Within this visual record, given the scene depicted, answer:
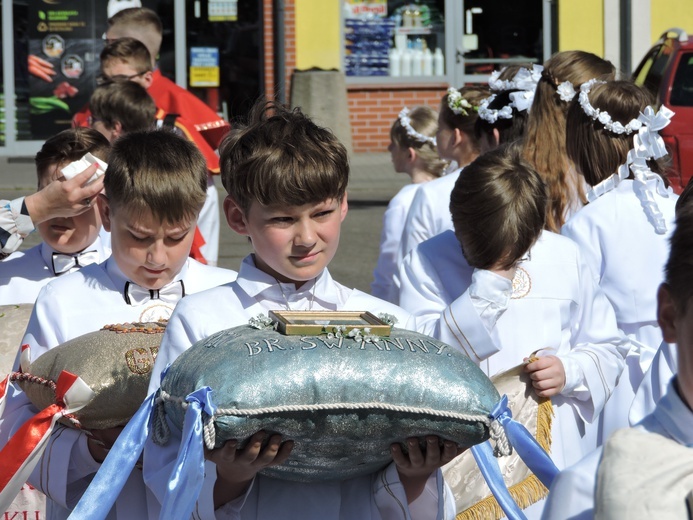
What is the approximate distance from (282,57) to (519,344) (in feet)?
46.6

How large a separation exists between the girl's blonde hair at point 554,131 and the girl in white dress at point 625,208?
0.47 ft

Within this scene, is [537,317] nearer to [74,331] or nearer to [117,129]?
[74,331]

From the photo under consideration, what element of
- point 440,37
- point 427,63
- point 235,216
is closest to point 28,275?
point 235,216

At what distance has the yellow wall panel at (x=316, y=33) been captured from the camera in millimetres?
17828

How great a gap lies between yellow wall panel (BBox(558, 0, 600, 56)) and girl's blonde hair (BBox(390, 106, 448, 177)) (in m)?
11.7

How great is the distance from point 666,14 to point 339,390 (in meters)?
A: 16.9

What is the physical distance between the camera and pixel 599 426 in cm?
409

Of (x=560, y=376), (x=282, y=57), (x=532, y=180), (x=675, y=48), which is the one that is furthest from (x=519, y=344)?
(x=282, y=57)

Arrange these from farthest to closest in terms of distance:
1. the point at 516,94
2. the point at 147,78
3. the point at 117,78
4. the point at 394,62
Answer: the point at 394,62
the point at 147,78
the point at 117,78
the point at 516,94

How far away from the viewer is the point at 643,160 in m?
4.57

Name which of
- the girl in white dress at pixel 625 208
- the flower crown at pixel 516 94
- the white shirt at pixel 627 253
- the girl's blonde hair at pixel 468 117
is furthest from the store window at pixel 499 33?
the white shirt at pixel 627 253

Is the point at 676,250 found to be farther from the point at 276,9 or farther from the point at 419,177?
the point at 276,9

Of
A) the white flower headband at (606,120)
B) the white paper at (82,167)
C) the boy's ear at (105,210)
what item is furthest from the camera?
the white flower headband at (606,120)

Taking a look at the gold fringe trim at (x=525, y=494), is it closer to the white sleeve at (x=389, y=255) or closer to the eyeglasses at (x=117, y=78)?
the white sleeve at (x=389, y=255)
